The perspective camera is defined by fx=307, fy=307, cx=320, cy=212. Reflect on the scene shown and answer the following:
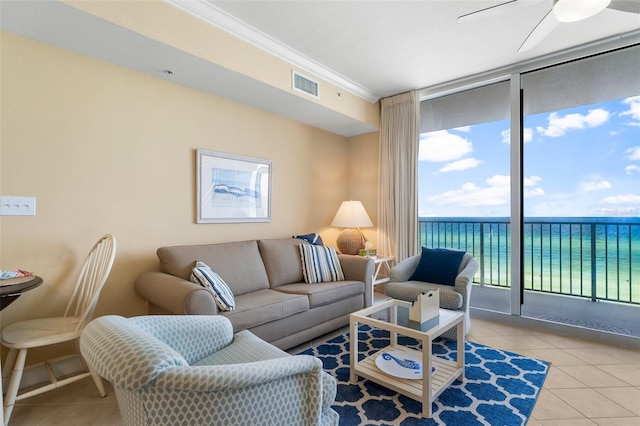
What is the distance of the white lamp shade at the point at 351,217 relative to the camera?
150 inches

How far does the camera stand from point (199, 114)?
291 centimetres

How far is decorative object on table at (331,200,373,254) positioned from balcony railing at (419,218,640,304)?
82 cm

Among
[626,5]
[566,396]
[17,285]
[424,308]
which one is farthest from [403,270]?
[17,285]

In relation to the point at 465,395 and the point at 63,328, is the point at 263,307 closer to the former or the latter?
the point at 63,328

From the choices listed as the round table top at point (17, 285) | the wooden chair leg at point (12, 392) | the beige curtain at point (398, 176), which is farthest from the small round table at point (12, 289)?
the beige curtain at point (398, 176)

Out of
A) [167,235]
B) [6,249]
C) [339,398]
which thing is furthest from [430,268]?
[6,249]

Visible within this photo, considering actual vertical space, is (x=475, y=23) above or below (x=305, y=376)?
above

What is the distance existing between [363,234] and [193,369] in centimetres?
352

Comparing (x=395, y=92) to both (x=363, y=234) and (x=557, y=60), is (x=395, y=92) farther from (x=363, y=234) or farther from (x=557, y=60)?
(x=363, y=234)

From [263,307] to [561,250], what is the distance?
3741mm

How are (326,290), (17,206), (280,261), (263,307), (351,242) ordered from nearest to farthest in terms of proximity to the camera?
(17,206) → (263,307) → (326,290) → (280,261) → (351,242)

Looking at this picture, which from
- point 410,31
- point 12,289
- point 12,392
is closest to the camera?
point 12,289

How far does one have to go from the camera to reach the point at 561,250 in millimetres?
3809

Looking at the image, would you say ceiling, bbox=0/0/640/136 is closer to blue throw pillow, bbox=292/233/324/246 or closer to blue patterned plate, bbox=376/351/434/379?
Answer: blue throw pillow, bbox=292/233/324/246
